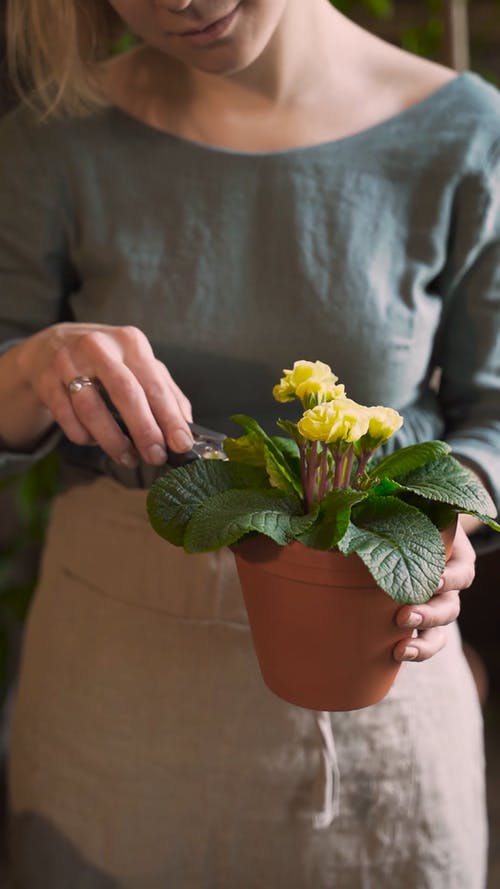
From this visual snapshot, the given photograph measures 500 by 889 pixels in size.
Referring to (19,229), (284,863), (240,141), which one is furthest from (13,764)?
(240,141)

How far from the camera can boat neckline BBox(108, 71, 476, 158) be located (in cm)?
85

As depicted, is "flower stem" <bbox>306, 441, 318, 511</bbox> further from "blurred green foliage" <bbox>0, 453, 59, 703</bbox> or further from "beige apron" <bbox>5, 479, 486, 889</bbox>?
"blurred green foliage" <bbox>0, 453, 59, 703</bbox>

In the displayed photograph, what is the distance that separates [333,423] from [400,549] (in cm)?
9

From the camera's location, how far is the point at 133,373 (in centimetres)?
69

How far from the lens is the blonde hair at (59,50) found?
0.86m

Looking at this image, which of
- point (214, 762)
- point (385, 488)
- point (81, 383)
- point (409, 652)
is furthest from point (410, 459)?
point (214, 762)

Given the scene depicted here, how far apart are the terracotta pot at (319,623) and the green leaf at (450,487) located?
0.12 feet

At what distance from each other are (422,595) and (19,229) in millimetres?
571

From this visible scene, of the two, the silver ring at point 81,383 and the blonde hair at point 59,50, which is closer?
the silver ring at point 81,383

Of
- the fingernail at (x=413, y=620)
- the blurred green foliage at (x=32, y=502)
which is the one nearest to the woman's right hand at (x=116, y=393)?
the fingernail at (x=413, y=620)

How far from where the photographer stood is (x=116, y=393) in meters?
0.67

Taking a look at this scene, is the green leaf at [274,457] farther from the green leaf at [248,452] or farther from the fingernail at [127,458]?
the fingernail at [127,458]

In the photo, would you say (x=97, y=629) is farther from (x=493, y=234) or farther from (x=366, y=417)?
(x=493, y=234)

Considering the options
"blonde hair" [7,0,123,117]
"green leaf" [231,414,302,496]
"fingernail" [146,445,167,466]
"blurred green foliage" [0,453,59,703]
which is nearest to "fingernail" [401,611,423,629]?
→ "green leaf" [231,414,302,496]
